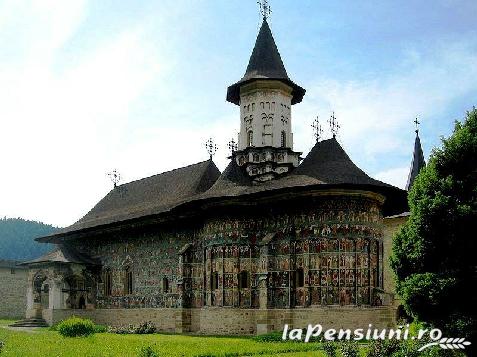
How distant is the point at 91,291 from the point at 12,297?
13844 mm

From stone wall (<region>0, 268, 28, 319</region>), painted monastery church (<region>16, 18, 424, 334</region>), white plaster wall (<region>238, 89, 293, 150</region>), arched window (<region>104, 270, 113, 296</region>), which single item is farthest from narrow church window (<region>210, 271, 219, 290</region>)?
stone wall (<region>0, 268, 28, 319</region>)

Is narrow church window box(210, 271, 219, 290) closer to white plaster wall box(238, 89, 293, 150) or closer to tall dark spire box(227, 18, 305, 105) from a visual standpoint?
white plaster wall box(238, 89, 293, 150)

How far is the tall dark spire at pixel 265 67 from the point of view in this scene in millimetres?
29484

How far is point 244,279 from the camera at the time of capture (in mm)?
25484

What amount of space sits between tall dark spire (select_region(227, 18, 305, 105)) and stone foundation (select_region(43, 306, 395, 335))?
1050 cm

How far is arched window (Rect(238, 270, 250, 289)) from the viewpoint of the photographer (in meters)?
25.3

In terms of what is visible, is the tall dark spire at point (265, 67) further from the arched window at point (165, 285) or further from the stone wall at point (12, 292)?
the stone wall at point (12, 292)

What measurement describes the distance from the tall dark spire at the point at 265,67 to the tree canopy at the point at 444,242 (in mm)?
13978

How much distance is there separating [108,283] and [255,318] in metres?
11.3

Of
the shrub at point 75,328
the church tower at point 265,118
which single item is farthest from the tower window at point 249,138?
the shrub at point 75,328

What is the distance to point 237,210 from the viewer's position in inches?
1013

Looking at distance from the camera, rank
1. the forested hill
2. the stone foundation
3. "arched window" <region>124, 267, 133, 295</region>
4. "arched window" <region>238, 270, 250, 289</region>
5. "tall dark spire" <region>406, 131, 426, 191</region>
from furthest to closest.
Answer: the forested hill → "tall dark spire" <region>406, 131, 426, 191</region> → "arched window" <region>124, 267, 133, 295</region> → "arched window" <region>238, 270, 250, 289</region> → the stone foundation

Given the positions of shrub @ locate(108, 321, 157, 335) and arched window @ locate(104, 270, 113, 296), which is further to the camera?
arched window @ locate(104, 270, 113, 296)
